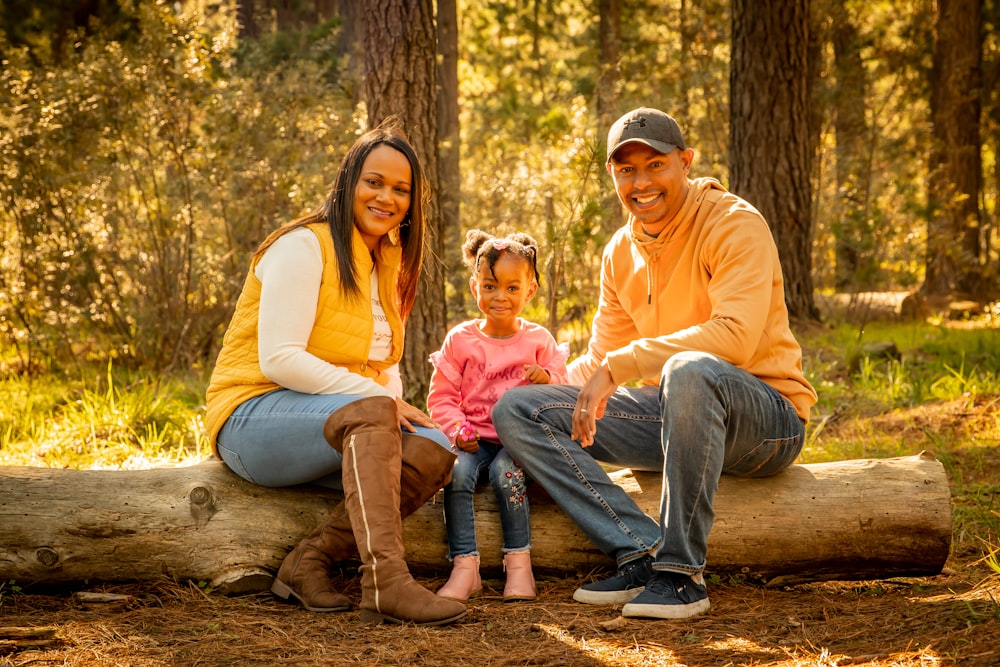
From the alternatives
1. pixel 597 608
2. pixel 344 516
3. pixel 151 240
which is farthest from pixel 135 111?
pixel 597 608

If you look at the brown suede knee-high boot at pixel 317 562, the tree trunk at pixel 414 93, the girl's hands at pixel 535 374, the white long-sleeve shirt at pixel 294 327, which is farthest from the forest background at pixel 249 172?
the brown suede knee-high boot at pixel 317 562

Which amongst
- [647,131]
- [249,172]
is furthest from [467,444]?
[249,172]

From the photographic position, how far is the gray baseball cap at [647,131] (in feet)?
10.9

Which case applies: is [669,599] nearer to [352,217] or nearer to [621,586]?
[621,586]

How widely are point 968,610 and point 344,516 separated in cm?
203

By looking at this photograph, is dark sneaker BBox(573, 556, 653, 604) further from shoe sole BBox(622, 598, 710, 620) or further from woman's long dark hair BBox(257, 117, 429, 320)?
woman's long dark hair BBox(257, 117, 429, 320)

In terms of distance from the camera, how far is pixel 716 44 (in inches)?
406

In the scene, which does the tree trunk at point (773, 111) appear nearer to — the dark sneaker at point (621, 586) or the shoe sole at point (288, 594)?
the dark sneaker at point (621, 586)

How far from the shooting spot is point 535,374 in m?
3.64

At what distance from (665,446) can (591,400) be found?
29cm

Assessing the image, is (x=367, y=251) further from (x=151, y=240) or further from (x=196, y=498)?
(x=151, y=240)

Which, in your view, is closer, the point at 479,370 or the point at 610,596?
the point at 610,596

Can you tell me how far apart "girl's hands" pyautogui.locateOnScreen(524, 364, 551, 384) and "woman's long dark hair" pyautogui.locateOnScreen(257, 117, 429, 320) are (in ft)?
1.90

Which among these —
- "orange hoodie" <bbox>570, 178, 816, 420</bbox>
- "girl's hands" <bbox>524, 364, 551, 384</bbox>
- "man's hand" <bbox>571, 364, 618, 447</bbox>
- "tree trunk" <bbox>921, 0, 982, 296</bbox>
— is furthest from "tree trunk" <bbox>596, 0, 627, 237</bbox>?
"tree trunk" <bbox>921, 0, 982, 296</bbox>
